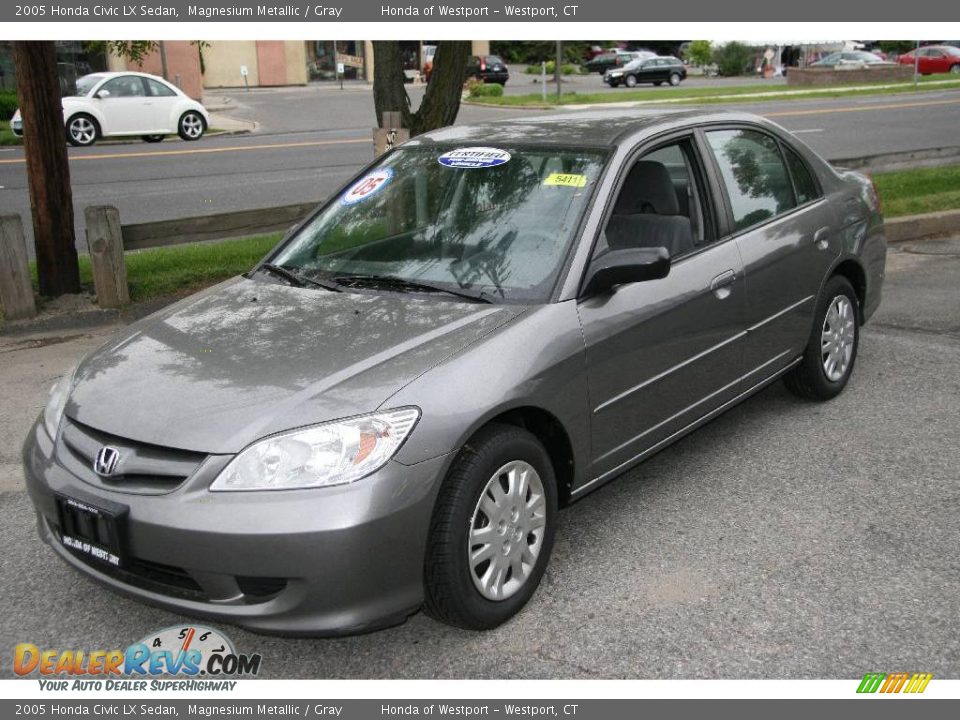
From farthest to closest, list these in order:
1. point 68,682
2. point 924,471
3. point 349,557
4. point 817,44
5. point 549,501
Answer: point 817,44 → point 924,471 → point 549,501 → point 68,682 → point 349,557

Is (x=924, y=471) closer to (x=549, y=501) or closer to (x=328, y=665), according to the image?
(x=549, y=501)

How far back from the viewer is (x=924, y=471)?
4730 millimetres

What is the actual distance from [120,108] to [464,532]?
20932 mm

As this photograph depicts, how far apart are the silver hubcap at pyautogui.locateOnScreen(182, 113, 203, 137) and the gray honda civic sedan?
65.1ft

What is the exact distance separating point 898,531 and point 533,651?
1.72 m

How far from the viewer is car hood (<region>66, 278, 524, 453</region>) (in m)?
3.16

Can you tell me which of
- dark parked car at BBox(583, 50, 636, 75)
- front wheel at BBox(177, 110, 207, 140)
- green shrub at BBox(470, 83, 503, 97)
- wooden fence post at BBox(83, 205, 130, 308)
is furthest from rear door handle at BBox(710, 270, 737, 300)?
dark parked car at BBox(583, 50, 636, 75)

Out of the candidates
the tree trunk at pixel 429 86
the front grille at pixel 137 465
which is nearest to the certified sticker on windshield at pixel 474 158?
the front grille at pixel 137 465

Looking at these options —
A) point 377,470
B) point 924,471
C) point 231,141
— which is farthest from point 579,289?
point 231,141

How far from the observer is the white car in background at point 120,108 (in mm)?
21422

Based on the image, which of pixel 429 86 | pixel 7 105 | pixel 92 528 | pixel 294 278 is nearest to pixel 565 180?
pixel 294 278

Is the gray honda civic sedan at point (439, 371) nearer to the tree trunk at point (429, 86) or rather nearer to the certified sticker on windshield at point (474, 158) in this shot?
the certified sticker on windshield at point (474, 158)

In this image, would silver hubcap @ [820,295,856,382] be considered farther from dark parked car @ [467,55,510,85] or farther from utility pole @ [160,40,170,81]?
dark parked car @ [467,55,510,85]

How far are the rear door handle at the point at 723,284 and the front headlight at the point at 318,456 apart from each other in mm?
1944
